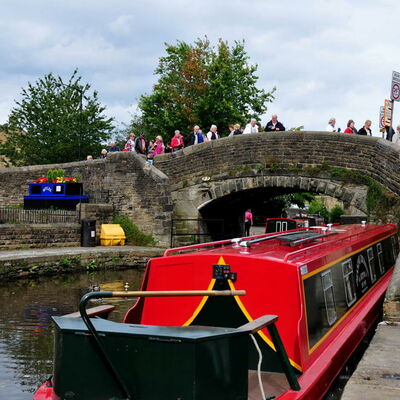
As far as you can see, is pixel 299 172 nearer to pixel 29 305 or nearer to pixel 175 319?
pixel 29 305

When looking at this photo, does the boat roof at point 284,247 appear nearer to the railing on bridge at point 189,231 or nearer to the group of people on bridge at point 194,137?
the group of people on bridge at point 194,137

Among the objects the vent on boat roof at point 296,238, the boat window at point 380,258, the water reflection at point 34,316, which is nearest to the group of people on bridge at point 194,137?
the water reflection at point 34,316

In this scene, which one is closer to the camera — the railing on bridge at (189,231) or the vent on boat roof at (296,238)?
the vent on boat roof at (296,238)

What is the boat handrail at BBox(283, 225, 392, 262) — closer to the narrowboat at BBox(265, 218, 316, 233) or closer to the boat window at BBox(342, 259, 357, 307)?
the boat window at BBox(342, 259, 357, 307)

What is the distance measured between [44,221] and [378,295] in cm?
1094

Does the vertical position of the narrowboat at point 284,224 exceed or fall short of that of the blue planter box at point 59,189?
it falls short

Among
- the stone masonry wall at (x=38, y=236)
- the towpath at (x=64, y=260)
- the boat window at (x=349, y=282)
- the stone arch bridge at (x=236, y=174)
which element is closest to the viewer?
the boat window at (x=349, y=282)

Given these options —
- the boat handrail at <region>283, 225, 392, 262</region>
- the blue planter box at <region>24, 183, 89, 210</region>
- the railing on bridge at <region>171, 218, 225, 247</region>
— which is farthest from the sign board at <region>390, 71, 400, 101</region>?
the blue planter box at <region>24, 183, 89, 210</region>

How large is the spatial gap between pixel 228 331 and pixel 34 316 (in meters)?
5.94

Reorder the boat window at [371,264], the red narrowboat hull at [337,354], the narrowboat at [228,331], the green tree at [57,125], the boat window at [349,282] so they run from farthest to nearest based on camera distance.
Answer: the green tree at [57,125]
the boat window at [371,264]
the boat window at [349,282]
the red narrowboat hull at [337,354]
the narrowboat at [228,331]

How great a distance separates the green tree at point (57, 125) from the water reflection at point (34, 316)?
13294 mm

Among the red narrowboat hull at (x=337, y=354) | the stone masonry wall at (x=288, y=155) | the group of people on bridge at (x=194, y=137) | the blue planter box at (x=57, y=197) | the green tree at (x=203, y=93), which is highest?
the green tree at (x=203, y=93)

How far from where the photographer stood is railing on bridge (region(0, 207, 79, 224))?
582 inches

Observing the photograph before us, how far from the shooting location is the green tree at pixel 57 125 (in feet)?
83.5
